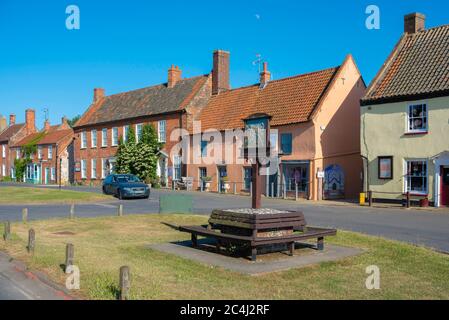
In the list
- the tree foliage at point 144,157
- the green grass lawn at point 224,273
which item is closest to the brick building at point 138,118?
the tree foliage at point 144,157

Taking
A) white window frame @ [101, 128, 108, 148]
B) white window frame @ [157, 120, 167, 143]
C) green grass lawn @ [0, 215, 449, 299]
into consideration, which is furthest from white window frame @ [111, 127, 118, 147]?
green grass lawn @ [0, 215, 449, 299]

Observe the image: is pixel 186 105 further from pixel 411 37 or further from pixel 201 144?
pixel 411 37

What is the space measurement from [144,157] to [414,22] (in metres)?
24.2

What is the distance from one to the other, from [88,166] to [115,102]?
24.7 feet

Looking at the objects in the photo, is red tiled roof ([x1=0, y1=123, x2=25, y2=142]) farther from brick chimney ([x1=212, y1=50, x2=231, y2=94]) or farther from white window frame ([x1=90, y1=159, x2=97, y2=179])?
brick chimney ([x1=212, y1=50, x2=231, y2=94])

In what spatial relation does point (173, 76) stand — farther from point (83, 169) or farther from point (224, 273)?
point (224, 273)

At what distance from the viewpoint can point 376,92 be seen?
2803cm

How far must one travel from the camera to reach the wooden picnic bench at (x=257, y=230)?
1033 cm

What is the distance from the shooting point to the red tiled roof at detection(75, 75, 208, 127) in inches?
1683

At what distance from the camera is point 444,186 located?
2506 centimetres

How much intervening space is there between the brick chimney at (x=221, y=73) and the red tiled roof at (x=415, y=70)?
16398 mm

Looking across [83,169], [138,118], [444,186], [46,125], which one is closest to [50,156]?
[83,169]

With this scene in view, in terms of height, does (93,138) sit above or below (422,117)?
above

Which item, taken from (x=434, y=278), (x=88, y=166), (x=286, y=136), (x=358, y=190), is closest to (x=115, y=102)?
(x=88, y=166)
